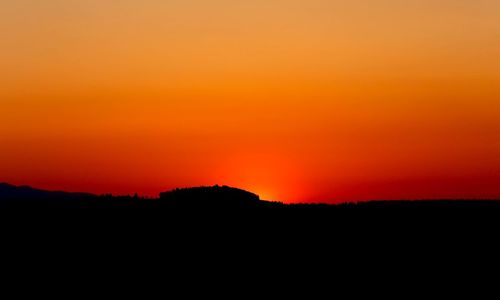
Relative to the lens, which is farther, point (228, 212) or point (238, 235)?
point (228, 212)

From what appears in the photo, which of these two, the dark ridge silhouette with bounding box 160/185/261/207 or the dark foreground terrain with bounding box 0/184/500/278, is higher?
the dark ridge silhouette with bounding box 160/185/261/207

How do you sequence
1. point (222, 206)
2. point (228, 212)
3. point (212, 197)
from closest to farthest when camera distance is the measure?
point (228, 212) → point (222, 206) → point (212, 197)

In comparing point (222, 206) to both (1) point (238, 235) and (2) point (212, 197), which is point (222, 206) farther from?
(1) point (238, 235)

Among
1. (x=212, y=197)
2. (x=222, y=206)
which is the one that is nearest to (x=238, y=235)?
(x=222, y=206)

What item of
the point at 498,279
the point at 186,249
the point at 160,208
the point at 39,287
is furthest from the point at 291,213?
the point at 39,287

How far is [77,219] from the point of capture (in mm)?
61625

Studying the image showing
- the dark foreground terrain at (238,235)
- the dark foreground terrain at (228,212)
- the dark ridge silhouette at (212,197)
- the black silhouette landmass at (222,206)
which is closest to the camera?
the dark foreground terrain at (238,235)

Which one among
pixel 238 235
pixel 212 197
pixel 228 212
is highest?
pixel 212 197

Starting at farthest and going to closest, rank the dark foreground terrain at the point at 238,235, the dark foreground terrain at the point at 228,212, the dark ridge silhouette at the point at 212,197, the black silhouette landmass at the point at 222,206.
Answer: the dark ridge silhouette at the point at 212,197 < the black silhouette landmass at the point at 222,206 < the dark foreground terrain at the point at 228,212 < the dark foreground terrain at the point at 238,235

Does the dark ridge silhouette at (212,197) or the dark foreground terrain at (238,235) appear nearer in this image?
the dark foreground terrain at (238,235)

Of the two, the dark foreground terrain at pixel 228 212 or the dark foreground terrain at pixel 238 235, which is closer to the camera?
the dark foreground terrain at pixel 238 235

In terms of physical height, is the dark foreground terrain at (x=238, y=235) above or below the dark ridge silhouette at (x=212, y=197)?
below

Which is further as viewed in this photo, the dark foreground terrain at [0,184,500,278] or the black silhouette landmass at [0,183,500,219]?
the black silhouette landmass at [0,183,500,219]

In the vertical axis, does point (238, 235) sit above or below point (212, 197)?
below
